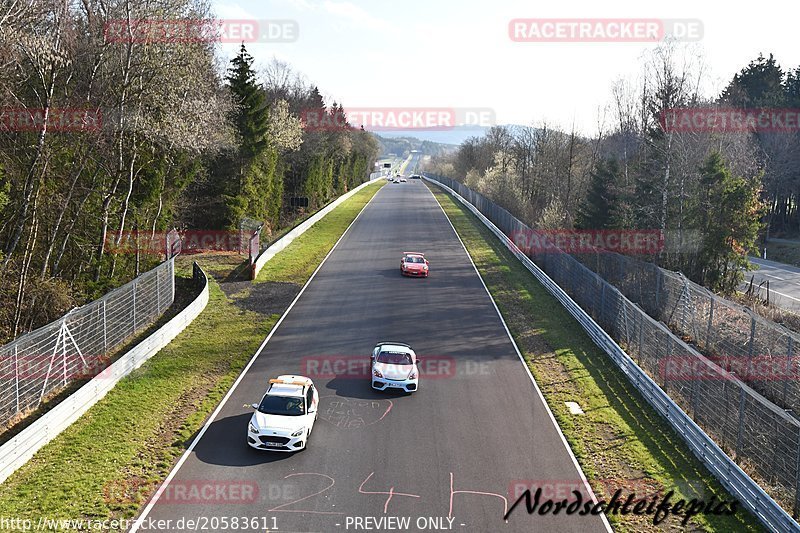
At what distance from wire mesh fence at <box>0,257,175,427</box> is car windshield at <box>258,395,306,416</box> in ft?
20.4

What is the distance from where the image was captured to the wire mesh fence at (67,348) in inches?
620

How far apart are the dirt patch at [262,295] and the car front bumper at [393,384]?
10282mm

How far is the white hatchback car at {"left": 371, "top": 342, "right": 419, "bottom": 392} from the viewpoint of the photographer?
1914 centimetres

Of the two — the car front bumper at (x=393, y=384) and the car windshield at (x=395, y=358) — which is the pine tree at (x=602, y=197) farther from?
the car front bumper at (x=393, y=384)

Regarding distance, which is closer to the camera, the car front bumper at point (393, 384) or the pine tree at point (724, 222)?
the car front bumper at point (393, 384)

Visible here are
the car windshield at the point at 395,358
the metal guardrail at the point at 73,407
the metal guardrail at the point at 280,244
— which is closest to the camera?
the metal guardrail at the point at 73,407

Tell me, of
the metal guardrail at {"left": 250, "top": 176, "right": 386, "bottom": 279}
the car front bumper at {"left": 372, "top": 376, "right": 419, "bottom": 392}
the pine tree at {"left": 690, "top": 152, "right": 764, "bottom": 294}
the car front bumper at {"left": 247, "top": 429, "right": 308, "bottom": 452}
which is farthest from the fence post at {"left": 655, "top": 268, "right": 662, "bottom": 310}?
the metal guardrail at {"left": 250, "top": 176, "right": 386, "bottom": 279}

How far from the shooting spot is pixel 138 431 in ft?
53.0

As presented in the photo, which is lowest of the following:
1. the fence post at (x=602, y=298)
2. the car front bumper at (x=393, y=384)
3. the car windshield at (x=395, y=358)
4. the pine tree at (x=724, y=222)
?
the car front bumper at (x=393, y=384)

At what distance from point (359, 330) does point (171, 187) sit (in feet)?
57.7

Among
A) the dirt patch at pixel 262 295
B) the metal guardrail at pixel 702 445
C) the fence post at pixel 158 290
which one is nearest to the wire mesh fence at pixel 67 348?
the fence post at pixel 158 290

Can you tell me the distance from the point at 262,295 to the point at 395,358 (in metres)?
13.4

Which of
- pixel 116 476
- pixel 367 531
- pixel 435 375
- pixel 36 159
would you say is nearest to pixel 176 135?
pixel 36 159

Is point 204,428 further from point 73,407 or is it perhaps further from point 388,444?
point 388,444
